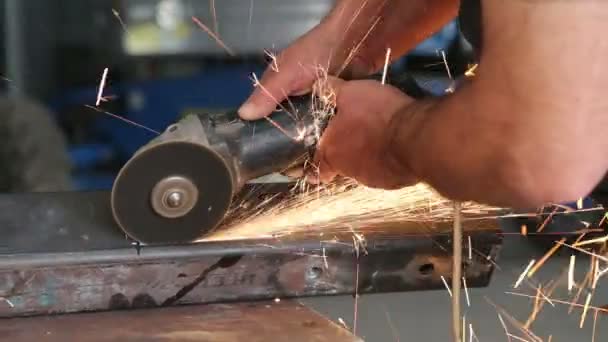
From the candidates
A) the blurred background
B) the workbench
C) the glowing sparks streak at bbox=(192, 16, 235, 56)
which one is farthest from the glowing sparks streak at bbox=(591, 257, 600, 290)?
the glowing sparks streak at bbox=(192, 16, 235, 56)

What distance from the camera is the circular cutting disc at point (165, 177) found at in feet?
3.05

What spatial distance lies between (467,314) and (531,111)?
0.43 meters

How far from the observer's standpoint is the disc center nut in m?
0.94

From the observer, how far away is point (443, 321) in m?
0.99

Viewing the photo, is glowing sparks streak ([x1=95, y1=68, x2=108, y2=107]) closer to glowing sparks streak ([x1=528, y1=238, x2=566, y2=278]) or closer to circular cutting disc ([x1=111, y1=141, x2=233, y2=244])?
circular cutting disc ([x1=111, y1=141, x2=233, y2=244])

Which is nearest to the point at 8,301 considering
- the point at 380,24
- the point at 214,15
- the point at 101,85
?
the point at 380,24

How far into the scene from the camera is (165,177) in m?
0.94

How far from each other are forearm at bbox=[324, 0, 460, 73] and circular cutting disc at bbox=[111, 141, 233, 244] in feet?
0.90

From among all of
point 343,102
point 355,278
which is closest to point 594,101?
point 343,102

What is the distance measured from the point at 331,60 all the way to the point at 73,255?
43 centimetres

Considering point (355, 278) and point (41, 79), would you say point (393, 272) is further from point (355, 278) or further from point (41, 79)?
point (41, 79)

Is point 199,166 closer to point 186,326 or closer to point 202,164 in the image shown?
point 202,164

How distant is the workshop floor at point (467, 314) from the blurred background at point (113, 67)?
687mm

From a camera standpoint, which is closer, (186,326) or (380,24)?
(186,326)
